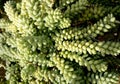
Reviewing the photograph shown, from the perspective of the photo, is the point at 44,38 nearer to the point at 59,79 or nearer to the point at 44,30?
the point at 44,30

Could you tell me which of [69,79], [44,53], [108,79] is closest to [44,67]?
[44,53]

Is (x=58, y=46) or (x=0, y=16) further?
(x=0, y=16)

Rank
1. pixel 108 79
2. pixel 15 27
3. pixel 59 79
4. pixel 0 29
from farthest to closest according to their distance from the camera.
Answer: pixel 0 29, pixel 15 27, pixel 59 79, pixel 108 79

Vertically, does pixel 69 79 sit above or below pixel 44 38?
below

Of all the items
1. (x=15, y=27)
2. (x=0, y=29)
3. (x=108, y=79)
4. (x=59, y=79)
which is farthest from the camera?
(x=0, y=29)

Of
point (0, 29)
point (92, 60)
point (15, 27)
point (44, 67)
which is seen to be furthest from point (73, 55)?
point (0, 29)

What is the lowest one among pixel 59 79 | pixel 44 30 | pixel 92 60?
pixel 59 79
